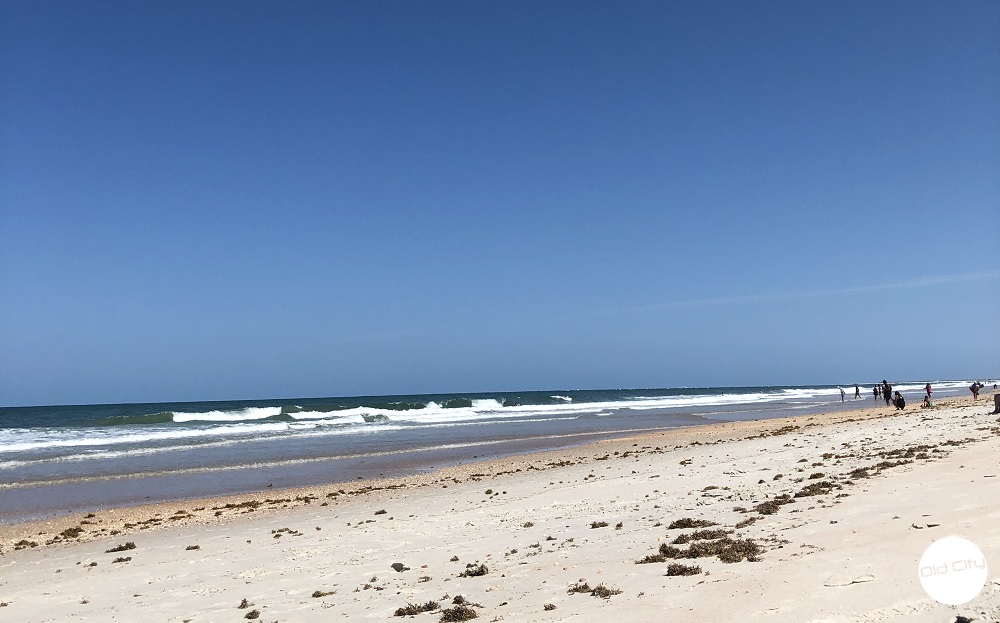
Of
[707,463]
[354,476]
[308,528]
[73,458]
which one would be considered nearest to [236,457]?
[73,458]

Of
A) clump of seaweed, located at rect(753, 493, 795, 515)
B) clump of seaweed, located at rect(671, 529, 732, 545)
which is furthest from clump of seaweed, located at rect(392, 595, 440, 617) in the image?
clump of seaweed, located at rect(753, 493, 795, 515)

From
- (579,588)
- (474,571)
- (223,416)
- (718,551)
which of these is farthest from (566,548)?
(223,416)

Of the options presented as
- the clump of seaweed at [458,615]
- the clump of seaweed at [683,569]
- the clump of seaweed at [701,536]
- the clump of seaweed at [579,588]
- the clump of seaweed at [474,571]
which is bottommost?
the clump of seaweed at [474,571]

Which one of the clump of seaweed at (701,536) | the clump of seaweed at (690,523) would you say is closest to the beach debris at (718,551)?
the clump of seaweed at (701,536)

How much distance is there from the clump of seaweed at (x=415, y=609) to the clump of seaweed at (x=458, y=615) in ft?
0.87

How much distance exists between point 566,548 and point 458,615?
111 inches

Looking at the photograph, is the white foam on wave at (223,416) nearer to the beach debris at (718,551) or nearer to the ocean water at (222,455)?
the ocean water at (222,455)

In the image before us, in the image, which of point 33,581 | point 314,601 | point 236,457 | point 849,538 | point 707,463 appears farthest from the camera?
point 236,457

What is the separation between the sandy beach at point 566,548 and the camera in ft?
19.0

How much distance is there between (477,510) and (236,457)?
18479mm

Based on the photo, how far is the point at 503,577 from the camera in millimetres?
7555

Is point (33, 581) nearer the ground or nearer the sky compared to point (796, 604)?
nearer the ground

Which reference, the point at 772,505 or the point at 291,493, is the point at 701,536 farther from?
the point at 291,493

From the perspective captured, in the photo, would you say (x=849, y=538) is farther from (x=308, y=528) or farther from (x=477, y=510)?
(x=308, y=528)
